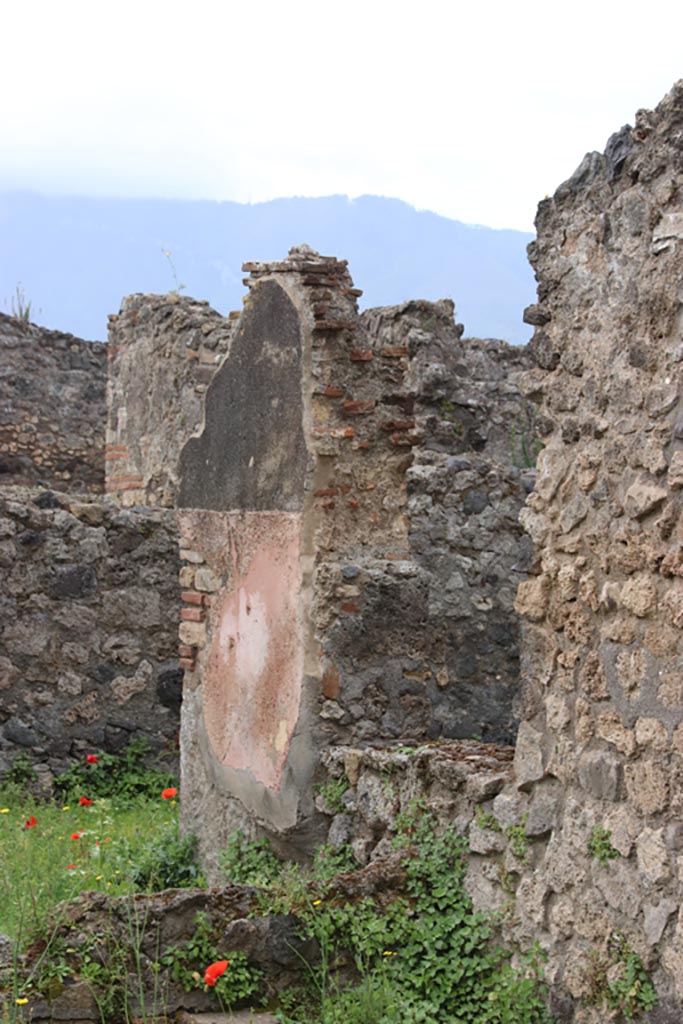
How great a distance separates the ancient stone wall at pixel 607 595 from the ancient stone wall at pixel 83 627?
177 inches

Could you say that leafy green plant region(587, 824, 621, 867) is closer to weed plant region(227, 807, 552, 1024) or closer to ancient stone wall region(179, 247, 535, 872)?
weed plant region(227, 807, 552, 1024)

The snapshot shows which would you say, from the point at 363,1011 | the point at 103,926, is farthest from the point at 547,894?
the point at 103,926

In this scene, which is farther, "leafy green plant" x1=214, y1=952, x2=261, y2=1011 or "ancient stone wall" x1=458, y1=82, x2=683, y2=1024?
"leafy green plant" x1=214, y1=952, x2=261, y2=1011

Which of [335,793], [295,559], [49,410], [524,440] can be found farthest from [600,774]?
[49,410]

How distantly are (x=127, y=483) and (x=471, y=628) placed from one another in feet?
15.6

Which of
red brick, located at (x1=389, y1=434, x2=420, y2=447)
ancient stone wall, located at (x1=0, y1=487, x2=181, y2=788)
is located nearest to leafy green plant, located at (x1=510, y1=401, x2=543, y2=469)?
ancient stone wall, located at (x1=0, y1=487, x2=181, y2=788)

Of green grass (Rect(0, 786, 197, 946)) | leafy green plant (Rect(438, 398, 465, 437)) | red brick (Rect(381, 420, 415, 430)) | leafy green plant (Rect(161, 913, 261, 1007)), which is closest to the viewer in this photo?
leafy green plant (Rect(161, 913, 261, 1007))

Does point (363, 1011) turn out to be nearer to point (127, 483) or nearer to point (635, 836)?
point (635, 836)

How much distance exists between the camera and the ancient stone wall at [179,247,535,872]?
17.0 ft

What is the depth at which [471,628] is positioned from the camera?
27.4ft

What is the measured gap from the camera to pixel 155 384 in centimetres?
1176

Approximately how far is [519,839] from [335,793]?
1204 mm

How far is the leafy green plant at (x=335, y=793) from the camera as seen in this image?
502 centimetres

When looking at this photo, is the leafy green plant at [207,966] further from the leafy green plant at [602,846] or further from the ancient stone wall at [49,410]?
the ancient stone wall at [49,410]
